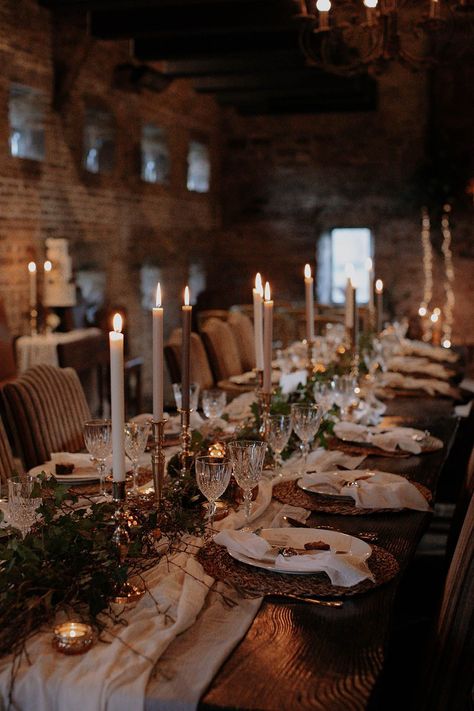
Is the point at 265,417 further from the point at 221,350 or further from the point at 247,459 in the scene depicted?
the point at 221,350

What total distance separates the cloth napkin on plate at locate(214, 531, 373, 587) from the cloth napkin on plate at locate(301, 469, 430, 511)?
488 mm

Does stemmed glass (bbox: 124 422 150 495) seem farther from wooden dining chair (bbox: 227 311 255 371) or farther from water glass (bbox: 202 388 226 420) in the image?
wooden dining chair (bbox: 227 311 255 371)

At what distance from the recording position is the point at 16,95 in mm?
7555

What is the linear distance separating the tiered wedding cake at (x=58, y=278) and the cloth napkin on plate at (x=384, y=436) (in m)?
4.48

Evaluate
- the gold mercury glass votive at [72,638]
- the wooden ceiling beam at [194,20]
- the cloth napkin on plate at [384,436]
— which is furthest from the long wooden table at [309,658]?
the wooden ceiling beam at [194,20]

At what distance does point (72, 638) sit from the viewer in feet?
4.85

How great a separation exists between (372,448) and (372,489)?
0.67m

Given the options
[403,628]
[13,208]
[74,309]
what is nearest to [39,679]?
[403,628]

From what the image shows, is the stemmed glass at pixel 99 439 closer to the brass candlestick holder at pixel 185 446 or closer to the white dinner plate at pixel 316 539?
the brass candlestick holder at pixel 185 446

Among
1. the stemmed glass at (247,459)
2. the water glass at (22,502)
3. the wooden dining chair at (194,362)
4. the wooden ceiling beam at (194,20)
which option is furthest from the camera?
the wooden ceiling beam at (194,20)

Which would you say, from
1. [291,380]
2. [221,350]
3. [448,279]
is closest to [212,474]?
[291,380]

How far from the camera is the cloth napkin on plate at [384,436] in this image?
10.1ft

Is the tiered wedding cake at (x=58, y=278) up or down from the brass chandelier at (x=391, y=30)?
down

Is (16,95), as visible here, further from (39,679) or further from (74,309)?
(39,679)
